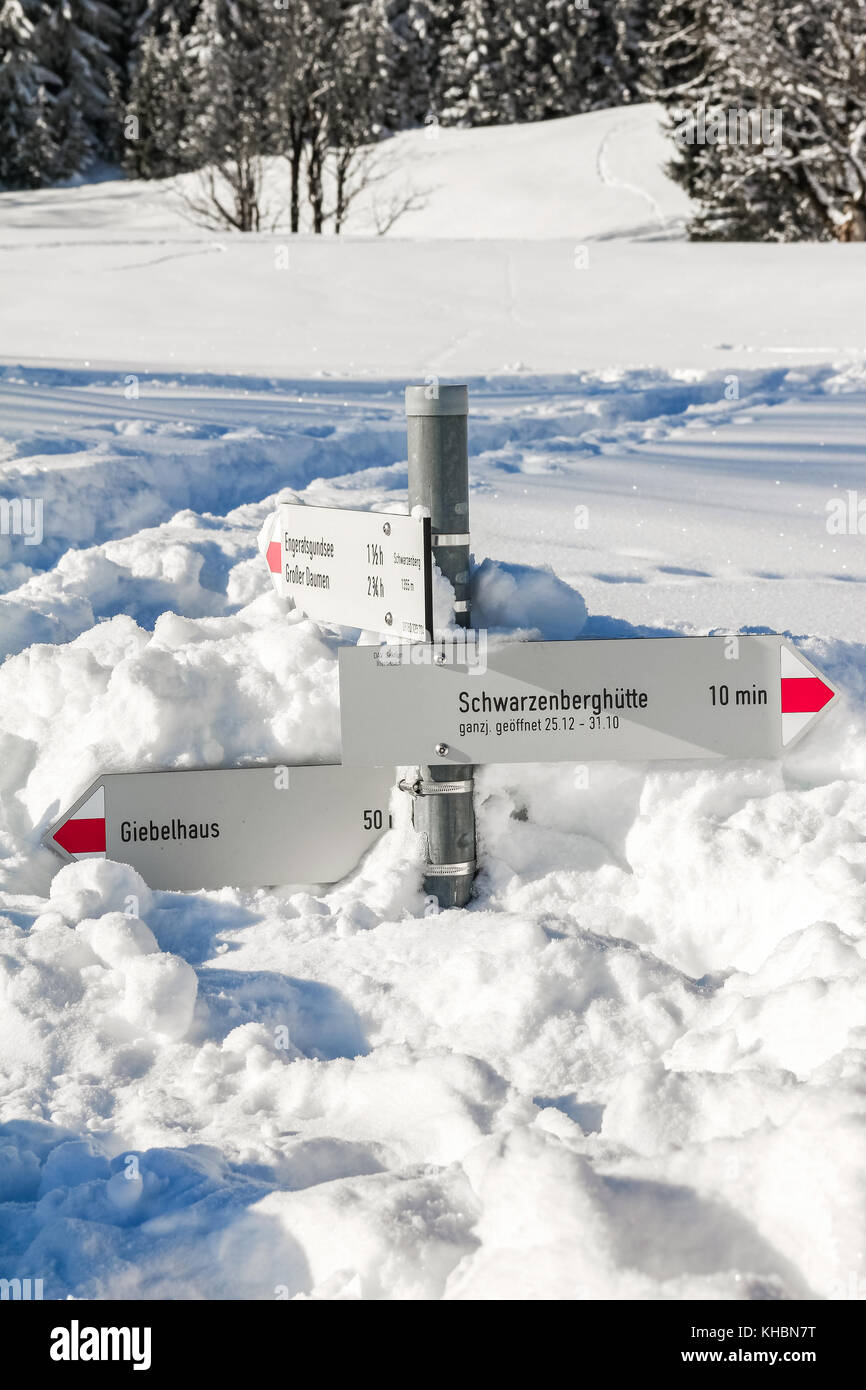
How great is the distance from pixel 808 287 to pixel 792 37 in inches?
426

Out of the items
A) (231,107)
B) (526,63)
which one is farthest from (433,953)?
(526,63)

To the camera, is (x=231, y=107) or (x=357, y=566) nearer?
(x=357, y=566)

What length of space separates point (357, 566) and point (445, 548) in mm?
221

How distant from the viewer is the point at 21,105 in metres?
34.7

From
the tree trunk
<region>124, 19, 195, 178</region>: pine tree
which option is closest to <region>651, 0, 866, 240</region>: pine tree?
the tree trunk

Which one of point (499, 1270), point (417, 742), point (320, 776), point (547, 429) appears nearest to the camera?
point (499, 1270)

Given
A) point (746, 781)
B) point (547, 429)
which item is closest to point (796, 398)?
point (547, 429)

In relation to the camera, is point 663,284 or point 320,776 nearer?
point 320,776

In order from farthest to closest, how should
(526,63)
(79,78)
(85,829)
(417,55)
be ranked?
(417,55) < (79,78) < (526,63) < (85,829)

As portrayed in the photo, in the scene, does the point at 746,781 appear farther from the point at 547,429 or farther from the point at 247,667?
the point at 547,429

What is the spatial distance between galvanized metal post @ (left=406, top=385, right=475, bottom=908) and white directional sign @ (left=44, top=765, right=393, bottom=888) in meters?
0.22

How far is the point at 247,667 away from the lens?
10.6ft

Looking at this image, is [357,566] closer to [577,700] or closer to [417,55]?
[577,700]

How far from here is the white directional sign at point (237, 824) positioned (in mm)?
3025
